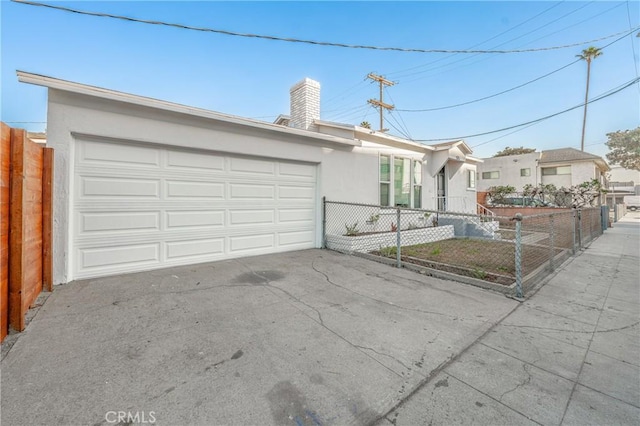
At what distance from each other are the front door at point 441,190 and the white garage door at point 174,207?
7.38 meters

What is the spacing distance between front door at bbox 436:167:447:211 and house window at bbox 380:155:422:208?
1.92 metres

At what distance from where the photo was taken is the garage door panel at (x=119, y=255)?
13.6 ft

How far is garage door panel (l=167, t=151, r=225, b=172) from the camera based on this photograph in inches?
192

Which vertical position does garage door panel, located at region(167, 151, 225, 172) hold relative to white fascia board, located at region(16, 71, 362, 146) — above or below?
below

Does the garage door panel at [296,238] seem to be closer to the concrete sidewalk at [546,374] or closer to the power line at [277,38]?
the concrete sidewalk at [546,374]

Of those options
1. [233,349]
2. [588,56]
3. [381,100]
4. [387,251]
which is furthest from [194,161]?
[588,56]

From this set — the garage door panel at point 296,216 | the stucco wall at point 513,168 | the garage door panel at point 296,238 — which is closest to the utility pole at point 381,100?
the stucco wall at point 513,168

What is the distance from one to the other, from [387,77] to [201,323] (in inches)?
791

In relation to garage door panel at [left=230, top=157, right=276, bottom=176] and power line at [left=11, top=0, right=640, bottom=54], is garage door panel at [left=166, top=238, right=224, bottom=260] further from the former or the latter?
power line at [left=11, top=0, right=640, bottom=54]

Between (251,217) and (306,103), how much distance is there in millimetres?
4670

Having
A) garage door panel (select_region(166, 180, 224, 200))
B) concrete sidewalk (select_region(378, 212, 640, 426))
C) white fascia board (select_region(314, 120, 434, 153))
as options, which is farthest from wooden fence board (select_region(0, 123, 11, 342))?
white fascia board (select_region(314, 120, 434, 153))

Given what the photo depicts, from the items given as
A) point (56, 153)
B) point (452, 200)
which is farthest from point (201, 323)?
point (452, 200)

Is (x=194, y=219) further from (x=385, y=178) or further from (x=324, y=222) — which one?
(x=385, y=178)

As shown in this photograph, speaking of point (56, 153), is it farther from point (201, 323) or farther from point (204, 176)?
point (201, 323)
